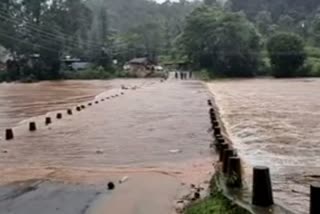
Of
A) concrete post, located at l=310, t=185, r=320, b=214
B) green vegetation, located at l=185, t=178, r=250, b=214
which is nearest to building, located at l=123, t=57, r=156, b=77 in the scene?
green vegetation, located at l=185, t=178, r=250, b=214

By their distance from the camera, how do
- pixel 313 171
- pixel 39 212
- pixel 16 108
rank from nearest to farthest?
pixel 39 212, pixel 313 171, pixel 16 108

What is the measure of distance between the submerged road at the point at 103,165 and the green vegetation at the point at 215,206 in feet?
1.78

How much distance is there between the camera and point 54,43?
82.4 m

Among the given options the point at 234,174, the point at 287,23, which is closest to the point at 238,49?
the point at 287,23

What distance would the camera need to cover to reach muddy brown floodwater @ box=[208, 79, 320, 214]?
34.3ft

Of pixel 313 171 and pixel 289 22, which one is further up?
pixel 289 22

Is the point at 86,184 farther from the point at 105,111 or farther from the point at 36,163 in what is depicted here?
the point at 105,111

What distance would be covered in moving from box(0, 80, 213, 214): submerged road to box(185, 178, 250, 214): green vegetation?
0.54 m

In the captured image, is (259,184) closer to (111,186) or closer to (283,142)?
(111,186)

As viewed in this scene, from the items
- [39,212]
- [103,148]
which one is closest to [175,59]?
[103,148]

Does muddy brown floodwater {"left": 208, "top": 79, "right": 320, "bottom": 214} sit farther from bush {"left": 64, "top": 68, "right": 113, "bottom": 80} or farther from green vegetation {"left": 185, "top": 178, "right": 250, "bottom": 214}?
bush {"left": 64, "top": 68, "right": 113, "bottom": 80}

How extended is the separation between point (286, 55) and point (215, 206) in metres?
68.5

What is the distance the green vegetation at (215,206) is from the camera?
25.4 ft

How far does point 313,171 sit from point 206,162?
8.13 ft
